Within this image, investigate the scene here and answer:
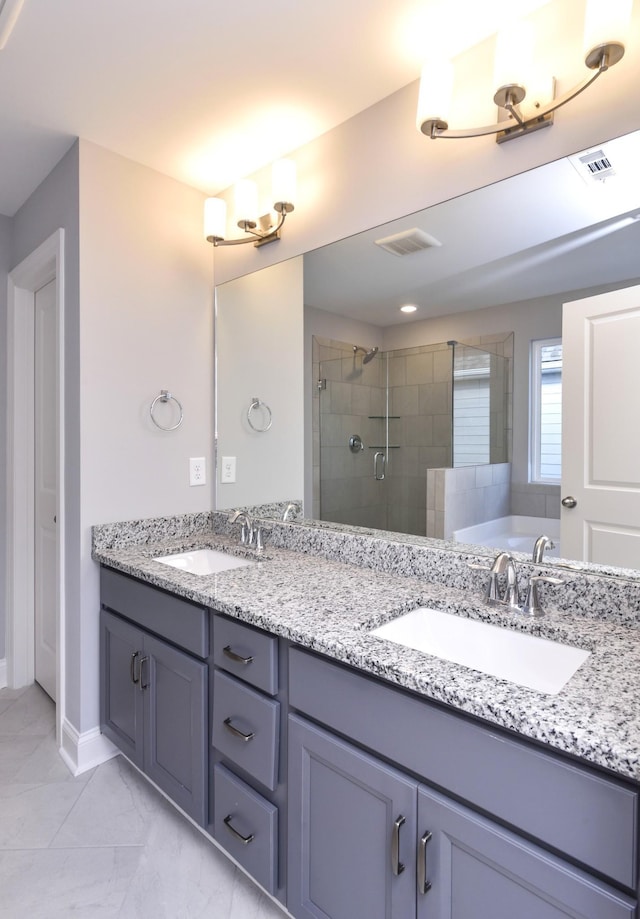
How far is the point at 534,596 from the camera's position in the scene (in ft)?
4.23

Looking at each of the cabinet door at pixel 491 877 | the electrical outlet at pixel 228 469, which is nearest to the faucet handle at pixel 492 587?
the cabinet door at pixel 491 877

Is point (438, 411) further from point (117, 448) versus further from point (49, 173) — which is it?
point (49, 173)

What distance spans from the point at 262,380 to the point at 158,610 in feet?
3.37

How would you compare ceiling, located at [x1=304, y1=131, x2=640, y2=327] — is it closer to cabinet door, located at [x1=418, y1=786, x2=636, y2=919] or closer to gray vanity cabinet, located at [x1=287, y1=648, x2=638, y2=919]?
gray vanity cabinet, located at [x1=287, y1=648, x2=638, y2=919]

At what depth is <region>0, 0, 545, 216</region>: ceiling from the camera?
4.41ft

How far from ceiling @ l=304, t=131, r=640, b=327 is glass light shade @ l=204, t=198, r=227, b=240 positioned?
0.46 m

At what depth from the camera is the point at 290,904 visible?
123cm

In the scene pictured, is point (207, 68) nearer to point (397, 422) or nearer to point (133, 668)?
point (397, 422)

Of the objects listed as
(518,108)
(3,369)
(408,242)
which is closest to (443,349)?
(408,242)

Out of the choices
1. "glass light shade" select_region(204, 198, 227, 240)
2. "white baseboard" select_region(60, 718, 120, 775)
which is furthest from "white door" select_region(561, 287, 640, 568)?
"white baseboard" select_region(60, 718, 120, 775)

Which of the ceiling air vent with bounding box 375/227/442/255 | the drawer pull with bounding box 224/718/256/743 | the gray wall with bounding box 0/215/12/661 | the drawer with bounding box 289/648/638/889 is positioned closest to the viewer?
the drawer with bounding box 289/648/638/889

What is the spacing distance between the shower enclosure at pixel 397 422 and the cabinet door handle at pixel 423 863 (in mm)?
857

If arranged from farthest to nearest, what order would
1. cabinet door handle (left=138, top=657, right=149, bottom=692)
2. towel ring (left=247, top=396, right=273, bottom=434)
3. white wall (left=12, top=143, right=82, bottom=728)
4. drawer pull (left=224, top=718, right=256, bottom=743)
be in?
towel ring (left=247, top=396, right=273, bottom=434) → white wall (left=12, top=143, right=82, bottom=728) → cabinet door handle (left=138, top=657, right=149, bottom=692) → drawer pull (left=224, top=718, right=256, bottom=743)

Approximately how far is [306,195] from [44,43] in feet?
2.91
